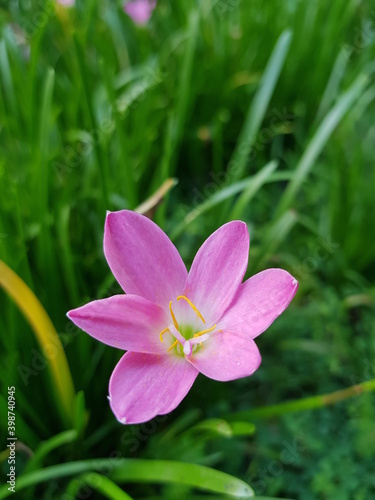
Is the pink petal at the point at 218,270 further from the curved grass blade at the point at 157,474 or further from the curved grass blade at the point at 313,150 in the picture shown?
the curved grass blade at the point at 313,150

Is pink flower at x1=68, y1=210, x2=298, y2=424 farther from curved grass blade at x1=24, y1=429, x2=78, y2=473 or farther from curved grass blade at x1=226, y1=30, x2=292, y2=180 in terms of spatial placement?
curved grass blade at x1=226, y1=30, x2=292, y2=180

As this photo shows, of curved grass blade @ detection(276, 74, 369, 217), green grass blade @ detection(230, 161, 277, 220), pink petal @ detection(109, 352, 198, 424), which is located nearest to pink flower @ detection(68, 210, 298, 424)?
pink petal @ detection(109, 352, 198, 424)

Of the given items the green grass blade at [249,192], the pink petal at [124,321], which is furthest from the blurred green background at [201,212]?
the pink petal at [124,321]

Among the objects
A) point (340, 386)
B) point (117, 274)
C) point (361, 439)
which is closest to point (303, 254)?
point (340, 386)

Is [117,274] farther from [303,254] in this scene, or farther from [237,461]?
[303,254]

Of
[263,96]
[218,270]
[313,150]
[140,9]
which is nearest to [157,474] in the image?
[218,270]
